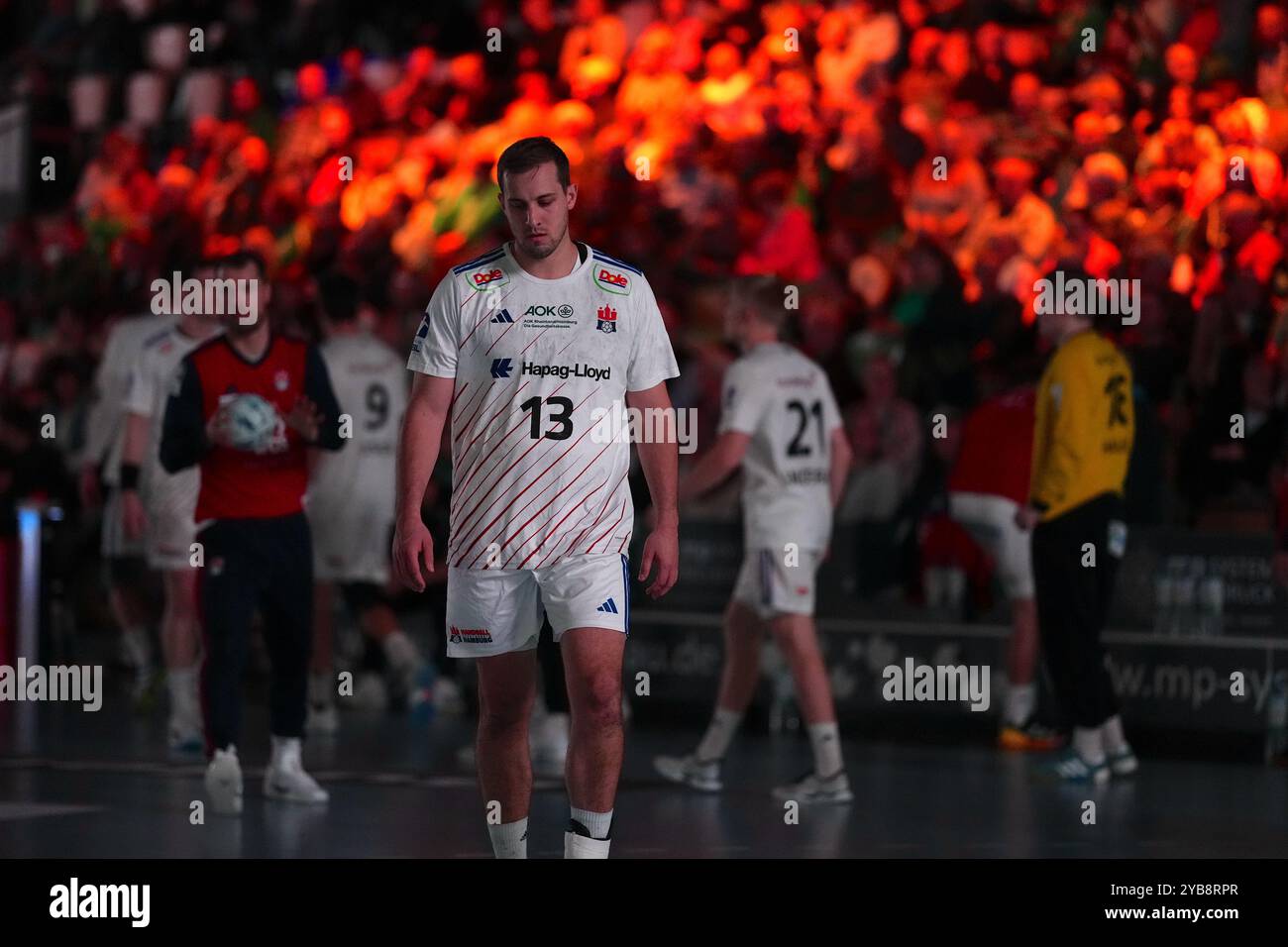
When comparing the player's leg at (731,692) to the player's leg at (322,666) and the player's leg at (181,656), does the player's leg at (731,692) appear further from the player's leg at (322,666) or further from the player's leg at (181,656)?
the player's leg at (322,666)

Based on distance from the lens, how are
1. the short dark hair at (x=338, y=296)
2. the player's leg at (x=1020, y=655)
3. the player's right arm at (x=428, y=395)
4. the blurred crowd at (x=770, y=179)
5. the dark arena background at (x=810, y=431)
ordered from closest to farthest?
the player's right arm at (x=428, y=395) < the dark arena background at (x=810, y=431) < the short dark hair at (x=338, y=296) < the player's leg at (x=1020, y=655) < the blurred crowd at (x=770, y=179)

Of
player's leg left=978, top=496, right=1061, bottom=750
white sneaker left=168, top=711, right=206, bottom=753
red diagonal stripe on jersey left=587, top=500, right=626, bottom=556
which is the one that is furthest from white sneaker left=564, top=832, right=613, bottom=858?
player's leg left=978, top=496, right=1061, bottom=750

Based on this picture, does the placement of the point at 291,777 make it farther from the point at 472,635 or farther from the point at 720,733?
the point at 472,635

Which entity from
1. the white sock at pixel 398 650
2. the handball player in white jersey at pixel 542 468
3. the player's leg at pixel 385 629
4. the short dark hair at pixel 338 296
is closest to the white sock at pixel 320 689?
the player's leg at pixel 385 629

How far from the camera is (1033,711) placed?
12.4m

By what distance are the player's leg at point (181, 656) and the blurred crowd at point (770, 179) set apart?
2863 mm

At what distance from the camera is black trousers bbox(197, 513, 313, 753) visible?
9055mm

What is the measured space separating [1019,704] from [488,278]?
6.49m

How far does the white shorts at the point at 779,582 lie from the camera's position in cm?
989

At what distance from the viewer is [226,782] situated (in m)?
8.94

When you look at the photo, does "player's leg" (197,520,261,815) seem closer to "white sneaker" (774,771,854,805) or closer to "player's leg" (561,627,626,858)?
"white sneaker" (774,771,854,805)

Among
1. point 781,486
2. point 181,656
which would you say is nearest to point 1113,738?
point 781,486
